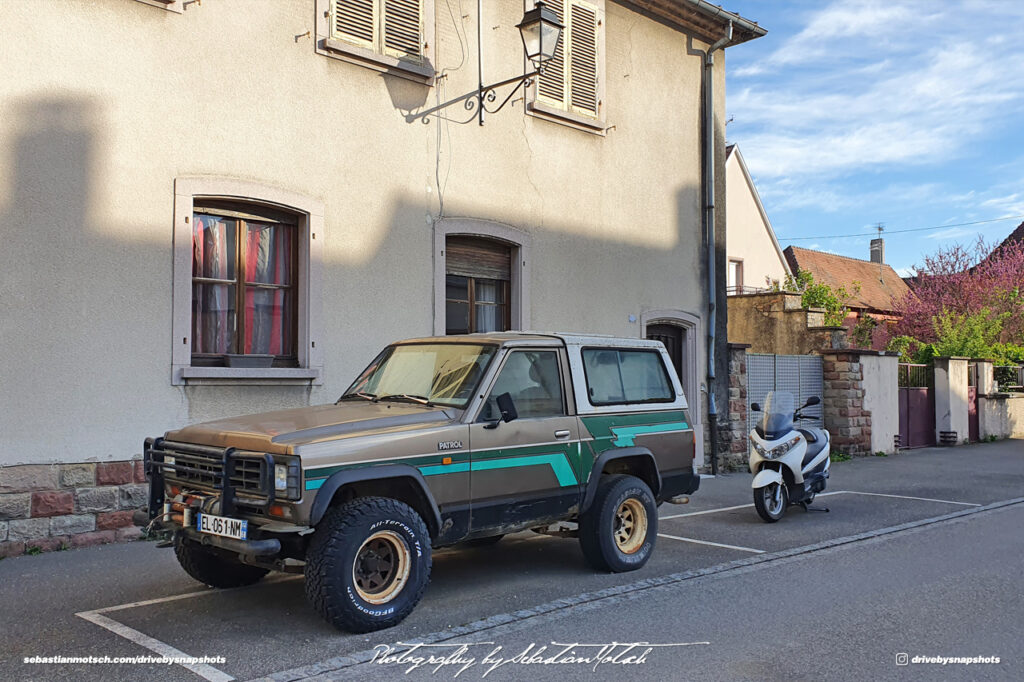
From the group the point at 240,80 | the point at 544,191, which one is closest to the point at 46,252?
the point at 240,80

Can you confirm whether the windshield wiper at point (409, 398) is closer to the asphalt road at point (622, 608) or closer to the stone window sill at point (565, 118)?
the asphalt road at point (622, 608)

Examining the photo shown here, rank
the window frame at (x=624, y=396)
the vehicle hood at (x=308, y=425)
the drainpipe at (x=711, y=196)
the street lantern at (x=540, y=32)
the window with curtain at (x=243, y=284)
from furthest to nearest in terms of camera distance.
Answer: the drainpipe at (x=711, y=196) < the street lantern at (x=540, y=32) < the window with curtain at (x=243, y=284) < the window frame at (x=624, y=396) < the vehicle hood at (x=308, y=425)

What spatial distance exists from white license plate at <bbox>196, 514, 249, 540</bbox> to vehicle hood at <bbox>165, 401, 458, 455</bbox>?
435 millimetres

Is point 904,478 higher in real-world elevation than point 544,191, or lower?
lower

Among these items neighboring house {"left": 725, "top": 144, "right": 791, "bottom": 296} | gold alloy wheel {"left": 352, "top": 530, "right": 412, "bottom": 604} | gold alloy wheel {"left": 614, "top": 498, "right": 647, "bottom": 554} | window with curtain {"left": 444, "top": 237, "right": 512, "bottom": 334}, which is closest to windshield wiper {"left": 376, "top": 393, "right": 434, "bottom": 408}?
Result: gold alloy wheel {"left": 352, "top": 530, "right": 412, "bottom": 604}

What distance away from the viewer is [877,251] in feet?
163

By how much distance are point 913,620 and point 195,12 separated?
334 inches

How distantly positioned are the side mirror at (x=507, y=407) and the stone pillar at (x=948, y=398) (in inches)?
668

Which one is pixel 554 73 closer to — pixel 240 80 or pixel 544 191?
pixel 544 191

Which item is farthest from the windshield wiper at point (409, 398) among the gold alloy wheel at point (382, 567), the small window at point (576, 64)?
the small window at point (576, 64)

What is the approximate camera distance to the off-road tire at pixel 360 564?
209 inches

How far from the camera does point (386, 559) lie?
18.6ft

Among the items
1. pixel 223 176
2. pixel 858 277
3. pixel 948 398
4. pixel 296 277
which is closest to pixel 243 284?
pixel 296 277
